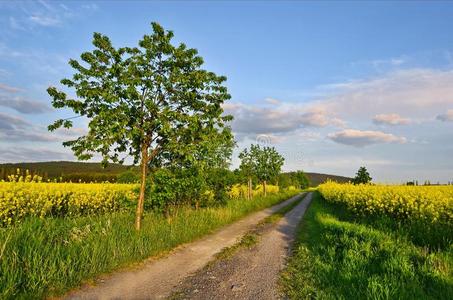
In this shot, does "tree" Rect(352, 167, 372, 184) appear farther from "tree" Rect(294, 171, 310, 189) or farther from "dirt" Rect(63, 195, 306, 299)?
"dirt" Rect(63, 195, 306, 299)

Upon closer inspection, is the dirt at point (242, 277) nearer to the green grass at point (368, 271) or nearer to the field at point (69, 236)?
the green grass at point (368, 271)

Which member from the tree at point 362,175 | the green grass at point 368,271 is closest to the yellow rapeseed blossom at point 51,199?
the green grass at point 368,271

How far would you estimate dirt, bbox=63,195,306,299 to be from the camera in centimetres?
712

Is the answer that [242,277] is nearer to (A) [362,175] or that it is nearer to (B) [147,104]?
(B) [147,104]

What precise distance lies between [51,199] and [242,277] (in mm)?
11112

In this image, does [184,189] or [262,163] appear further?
[262,163]

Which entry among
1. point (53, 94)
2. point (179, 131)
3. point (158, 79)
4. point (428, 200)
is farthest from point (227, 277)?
point (428, 200)

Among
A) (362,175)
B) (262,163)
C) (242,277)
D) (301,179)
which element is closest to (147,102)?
(242,277)

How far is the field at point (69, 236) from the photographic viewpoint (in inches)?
272

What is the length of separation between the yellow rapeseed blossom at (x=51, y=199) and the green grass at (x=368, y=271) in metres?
9.26

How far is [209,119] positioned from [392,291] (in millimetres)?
8473

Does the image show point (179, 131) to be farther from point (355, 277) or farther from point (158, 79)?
point (355, 277)

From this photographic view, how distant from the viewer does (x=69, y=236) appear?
9.80m

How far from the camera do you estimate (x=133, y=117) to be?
38.8 feet
